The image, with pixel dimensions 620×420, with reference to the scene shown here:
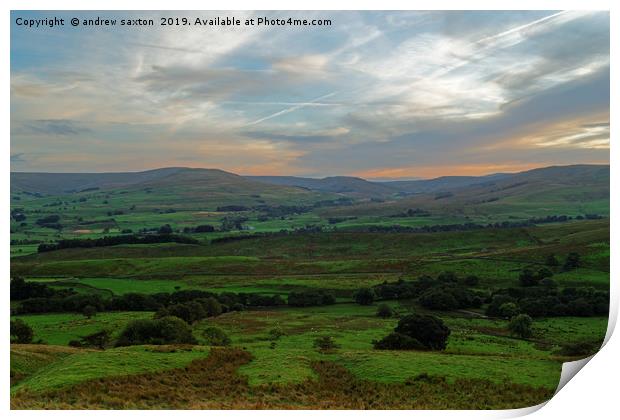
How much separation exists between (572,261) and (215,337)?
1424 inches

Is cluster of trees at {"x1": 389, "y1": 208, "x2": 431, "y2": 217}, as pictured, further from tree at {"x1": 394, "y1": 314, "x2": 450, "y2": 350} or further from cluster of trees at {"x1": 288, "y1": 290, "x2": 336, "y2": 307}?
tree at {"x1": 394, "y1": 314, "x2": 450, "y2": 350}

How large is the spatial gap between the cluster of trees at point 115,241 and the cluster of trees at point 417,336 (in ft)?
141

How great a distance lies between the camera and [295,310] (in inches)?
1430

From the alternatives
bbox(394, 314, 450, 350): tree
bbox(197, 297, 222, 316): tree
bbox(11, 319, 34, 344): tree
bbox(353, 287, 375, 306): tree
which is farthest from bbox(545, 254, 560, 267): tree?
bbox(11, 319, 34, 344): tree

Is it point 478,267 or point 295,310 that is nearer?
point 295,310

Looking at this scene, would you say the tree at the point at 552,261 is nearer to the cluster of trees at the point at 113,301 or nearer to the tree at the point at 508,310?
the tree at the point at 508,310

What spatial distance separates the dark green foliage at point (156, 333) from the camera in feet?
79.9

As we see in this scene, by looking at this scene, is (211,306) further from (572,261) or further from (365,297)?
(572,261)

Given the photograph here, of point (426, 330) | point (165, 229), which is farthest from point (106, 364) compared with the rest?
point (165, 229)

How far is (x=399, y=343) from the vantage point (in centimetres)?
2511
